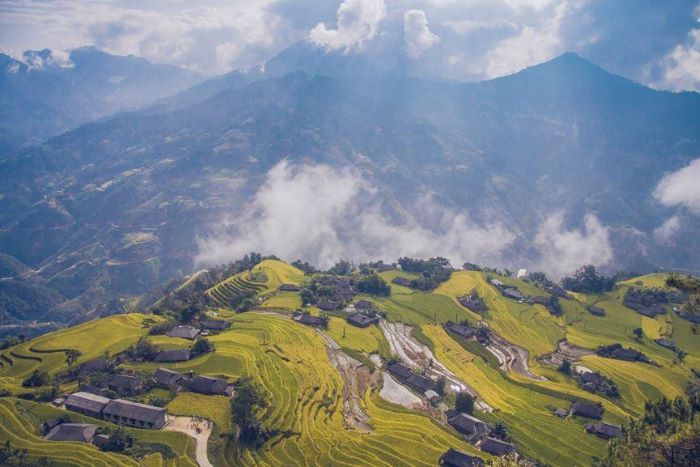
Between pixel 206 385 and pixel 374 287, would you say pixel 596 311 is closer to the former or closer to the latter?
pixel 374 287

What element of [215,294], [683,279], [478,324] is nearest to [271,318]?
[215,294]

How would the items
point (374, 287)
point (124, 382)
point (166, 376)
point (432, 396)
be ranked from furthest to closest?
point (374, 287), point (432, 396), point (166, 376), point (124, 382)

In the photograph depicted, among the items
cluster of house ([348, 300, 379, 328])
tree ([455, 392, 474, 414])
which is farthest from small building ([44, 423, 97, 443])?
cluster of house ([348, 300, 379, 328])

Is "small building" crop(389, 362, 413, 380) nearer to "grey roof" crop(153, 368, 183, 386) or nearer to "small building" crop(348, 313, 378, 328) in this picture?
"small building" crop(348, 313, 378, 328)

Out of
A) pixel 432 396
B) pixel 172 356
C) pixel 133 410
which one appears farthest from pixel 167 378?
pixel 432 396

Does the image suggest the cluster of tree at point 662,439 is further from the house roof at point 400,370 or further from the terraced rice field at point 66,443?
the terraced rice field at point 66,443

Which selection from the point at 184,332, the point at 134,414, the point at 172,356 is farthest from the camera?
the point at 184,332

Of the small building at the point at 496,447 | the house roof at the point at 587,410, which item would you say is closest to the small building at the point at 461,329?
the house roof at the point at 587,410
